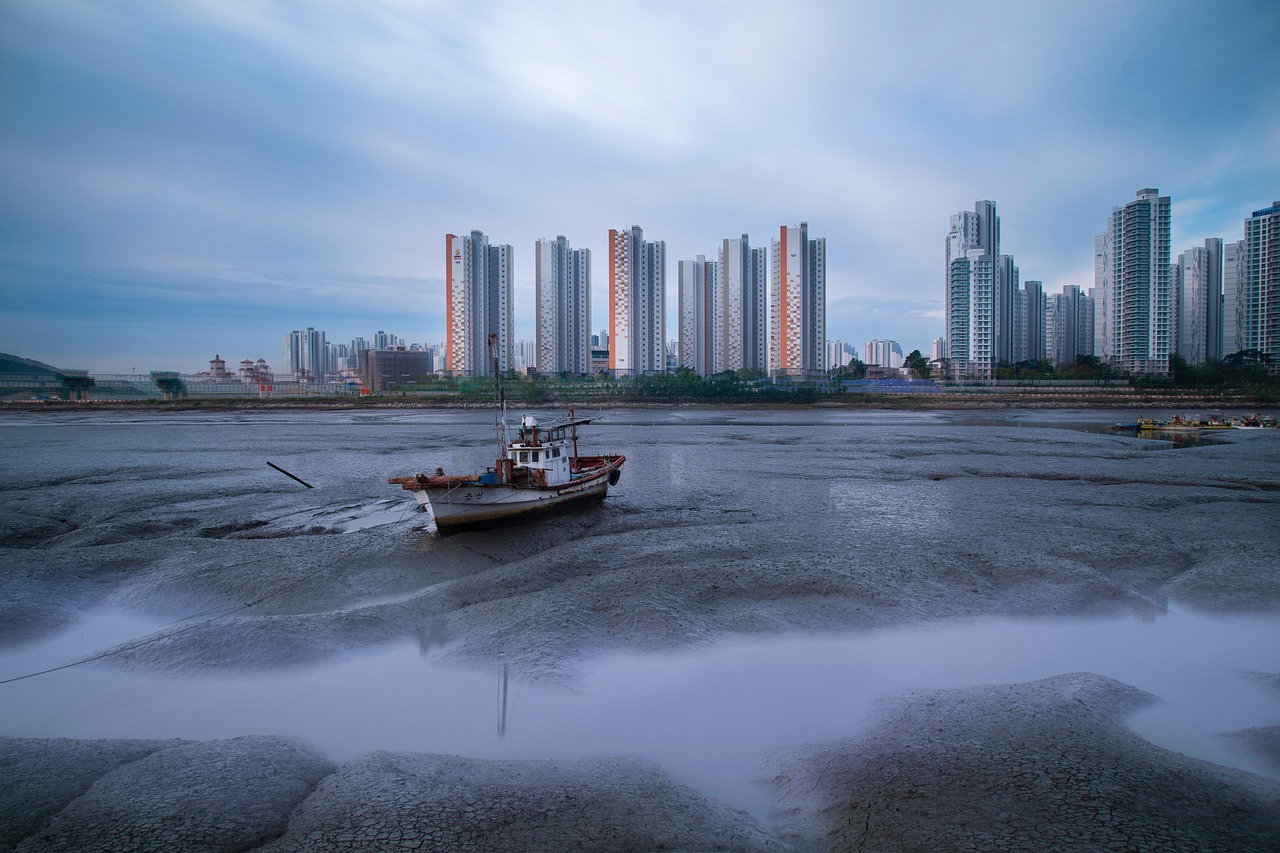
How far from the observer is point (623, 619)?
10219 mm

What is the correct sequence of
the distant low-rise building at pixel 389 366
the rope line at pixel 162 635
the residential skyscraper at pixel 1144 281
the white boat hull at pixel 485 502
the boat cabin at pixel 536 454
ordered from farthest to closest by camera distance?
the distant low-rise building at pixel 389 366, the residential skyscraper at pixel 1144 281, the boat cabin at pixel 536 454, the white boat hull at pixel 485 502, the rope line at pixel 162 635

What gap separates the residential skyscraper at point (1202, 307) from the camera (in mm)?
122562

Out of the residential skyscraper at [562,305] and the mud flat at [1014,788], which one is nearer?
the mud flat at [1014,788]

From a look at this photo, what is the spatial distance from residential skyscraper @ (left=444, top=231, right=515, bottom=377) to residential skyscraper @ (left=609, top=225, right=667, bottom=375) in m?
17.4

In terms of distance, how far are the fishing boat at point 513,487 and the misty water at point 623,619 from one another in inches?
25.9

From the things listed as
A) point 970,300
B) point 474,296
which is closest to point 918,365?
point 970,300

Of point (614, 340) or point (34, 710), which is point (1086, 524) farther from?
point (614, 340)

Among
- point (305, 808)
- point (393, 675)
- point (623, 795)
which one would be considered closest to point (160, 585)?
point (393, 675)

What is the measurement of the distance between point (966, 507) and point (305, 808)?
19.5 meters

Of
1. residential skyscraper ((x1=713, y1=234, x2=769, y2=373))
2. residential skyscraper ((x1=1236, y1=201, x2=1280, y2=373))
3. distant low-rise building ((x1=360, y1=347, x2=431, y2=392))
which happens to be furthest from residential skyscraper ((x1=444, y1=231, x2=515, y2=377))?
residential skyscraper ((x1=1236, y1=201, x2=1280, y2=373))

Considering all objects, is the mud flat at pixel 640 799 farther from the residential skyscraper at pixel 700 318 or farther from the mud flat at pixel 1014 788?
the residential skyscraper at pixel 700 318

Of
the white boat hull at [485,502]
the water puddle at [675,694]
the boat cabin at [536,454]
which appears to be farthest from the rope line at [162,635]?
the boat cabin at [536,454]

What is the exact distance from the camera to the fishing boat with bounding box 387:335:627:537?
16.2 meters

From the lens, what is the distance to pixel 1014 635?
9773 mm
